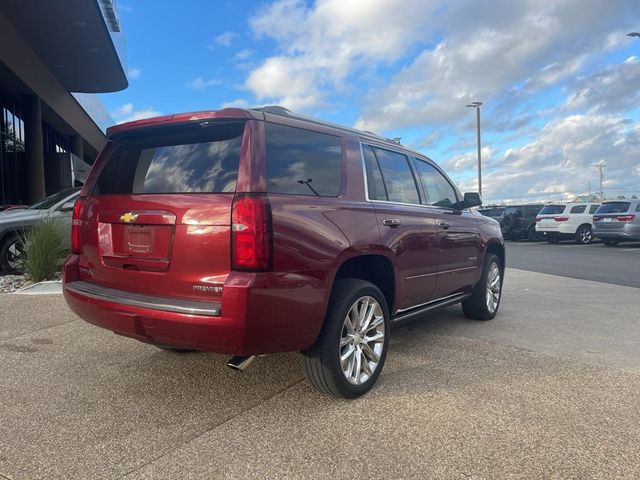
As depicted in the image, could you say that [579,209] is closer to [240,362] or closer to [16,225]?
[16,225]

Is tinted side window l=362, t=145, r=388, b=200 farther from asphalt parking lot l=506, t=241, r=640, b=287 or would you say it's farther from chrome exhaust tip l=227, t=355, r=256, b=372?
asphalt parking lot l=506, t=241, r=640, b=287

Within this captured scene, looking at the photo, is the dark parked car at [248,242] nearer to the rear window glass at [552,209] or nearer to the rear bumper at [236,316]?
the rear bumper at [236,316]

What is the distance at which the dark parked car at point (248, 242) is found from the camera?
9.81 feet

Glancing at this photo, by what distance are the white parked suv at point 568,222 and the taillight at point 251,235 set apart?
20.9 m

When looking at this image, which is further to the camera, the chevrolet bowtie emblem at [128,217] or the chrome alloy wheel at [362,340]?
the chrome alloy wheel at [362,340]

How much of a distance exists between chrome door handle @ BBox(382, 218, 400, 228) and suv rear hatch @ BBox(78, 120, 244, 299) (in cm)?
133

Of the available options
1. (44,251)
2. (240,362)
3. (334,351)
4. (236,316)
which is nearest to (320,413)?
(334,351)

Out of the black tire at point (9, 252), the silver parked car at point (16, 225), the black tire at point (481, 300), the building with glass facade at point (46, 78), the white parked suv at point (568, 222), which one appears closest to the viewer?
the black tire at point (481, 300)

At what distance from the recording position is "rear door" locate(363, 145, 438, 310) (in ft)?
13.4

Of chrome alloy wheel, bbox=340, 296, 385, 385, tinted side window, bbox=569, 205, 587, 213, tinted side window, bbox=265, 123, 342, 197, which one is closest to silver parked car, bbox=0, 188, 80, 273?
tinted side window, bbox=265, 123, 342, 197

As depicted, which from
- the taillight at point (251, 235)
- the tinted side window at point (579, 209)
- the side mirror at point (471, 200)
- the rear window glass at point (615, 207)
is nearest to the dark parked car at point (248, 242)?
the taillight at point (251, 235)

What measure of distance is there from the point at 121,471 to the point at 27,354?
2520 millimetres

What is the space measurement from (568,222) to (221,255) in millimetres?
21124

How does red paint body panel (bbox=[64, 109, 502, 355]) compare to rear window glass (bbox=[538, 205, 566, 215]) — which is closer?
red paint body panel (bbox=[64, 109, 502, 355])
